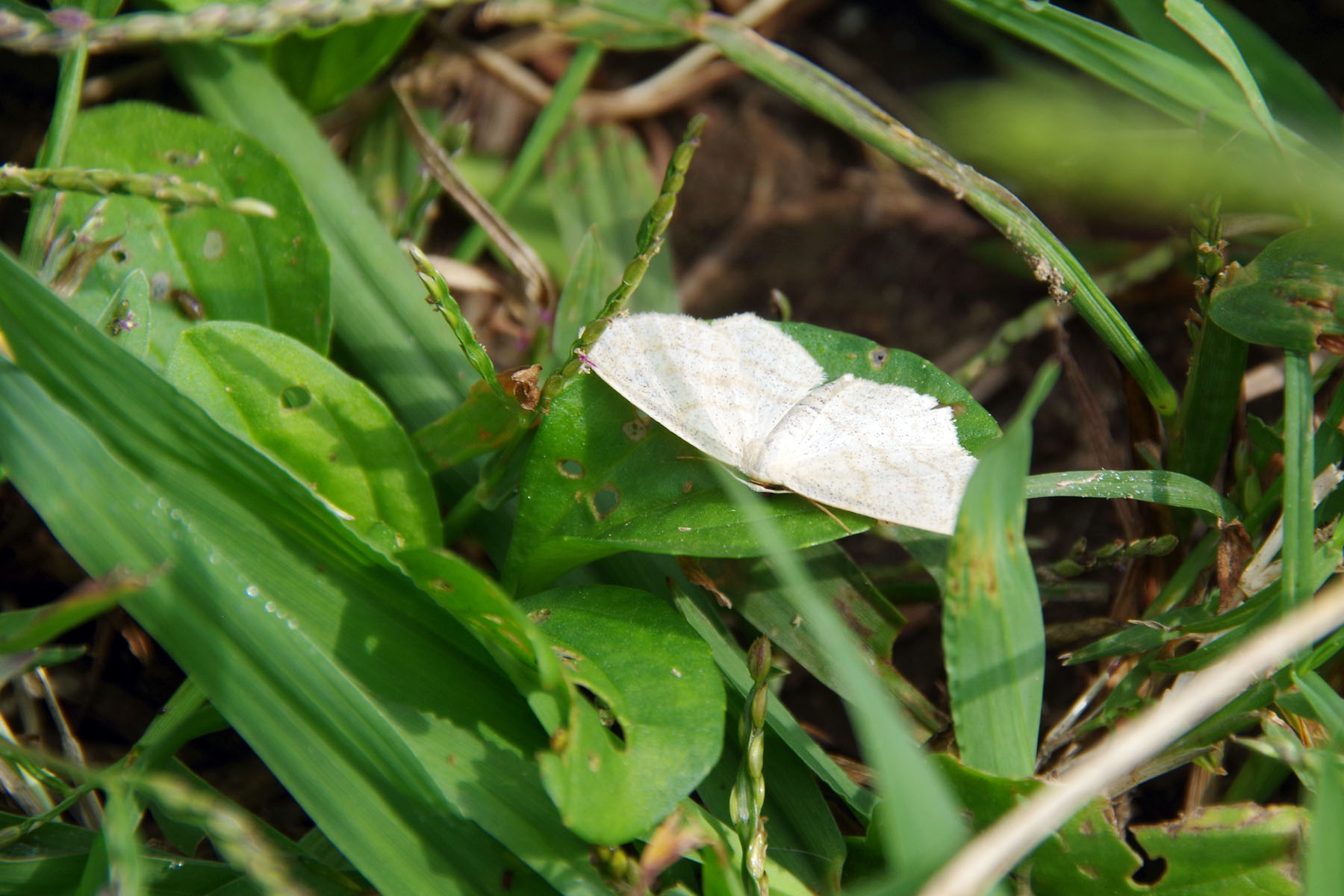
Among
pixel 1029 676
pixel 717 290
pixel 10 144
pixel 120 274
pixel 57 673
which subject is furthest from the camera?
pixel 717 290

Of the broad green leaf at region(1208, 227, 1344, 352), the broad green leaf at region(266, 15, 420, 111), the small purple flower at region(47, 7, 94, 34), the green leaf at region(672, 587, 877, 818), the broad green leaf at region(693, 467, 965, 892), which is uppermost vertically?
the small purple flower at region(47, 7, 94, 34)

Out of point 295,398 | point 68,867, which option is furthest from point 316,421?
point 68,867

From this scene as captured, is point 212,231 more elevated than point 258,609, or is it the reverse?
point 212,231

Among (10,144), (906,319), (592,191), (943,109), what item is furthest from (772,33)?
(10,144)

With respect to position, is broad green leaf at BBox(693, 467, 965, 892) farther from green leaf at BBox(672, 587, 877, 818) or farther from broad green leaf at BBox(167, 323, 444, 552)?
broad green leaf at BBox(167, 323, 444, 552)

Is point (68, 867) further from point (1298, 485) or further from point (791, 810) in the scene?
point (1298, 485)

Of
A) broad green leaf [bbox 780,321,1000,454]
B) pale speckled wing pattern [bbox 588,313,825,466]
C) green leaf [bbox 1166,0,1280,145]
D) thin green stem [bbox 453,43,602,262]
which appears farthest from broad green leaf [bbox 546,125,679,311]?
green leaf [bbox 1166,0,1280,145]

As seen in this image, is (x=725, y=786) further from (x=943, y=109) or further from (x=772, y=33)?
(x=772, y=33)
